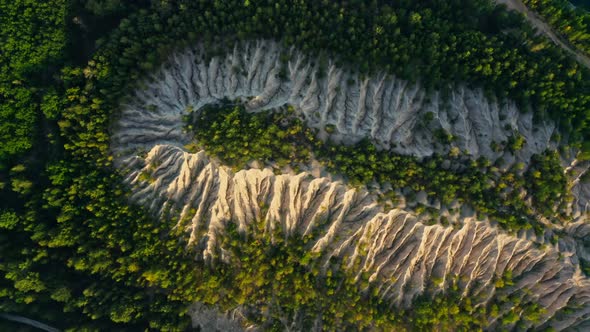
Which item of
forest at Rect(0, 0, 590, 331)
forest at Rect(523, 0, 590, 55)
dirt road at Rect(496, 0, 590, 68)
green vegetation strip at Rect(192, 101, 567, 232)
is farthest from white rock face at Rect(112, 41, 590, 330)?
forest at Rect(523, 0, 590, 55)

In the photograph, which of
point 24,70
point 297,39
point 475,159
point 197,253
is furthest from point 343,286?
point 24,70

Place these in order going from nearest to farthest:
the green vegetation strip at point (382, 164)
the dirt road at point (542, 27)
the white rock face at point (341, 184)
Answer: the green vegetation strip at point (382, 164)
the white rock face at point (341, 184)
the dirt road at point (542, 27)

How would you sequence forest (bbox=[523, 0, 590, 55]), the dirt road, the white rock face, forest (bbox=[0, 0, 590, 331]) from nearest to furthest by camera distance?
the white rock face < forest (bbox=[0, 0, 590, 331]) < forest (bbox=[523, 0, 590, 55]) < the dirt road

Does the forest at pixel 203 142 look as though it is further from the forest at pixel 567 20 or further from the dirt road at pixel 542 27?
the forest at pixel 567 20

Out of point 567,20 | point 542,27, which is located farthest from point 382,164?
point 567,20

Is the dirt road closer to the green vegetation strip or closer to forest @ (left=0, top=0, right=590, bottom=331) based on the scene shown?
forest @ (left=0, top=0, right=590, bottom=331)

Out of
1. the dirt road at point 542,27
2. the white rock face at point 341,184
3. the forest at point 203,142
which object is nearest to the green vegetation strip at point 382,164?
the forest at point 203,142

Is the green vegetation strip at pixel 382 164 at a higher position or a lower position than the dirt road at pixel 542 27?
lower

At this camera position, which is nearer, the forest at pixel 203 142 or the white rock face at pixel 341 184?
the white rock face at pixel 341 184
